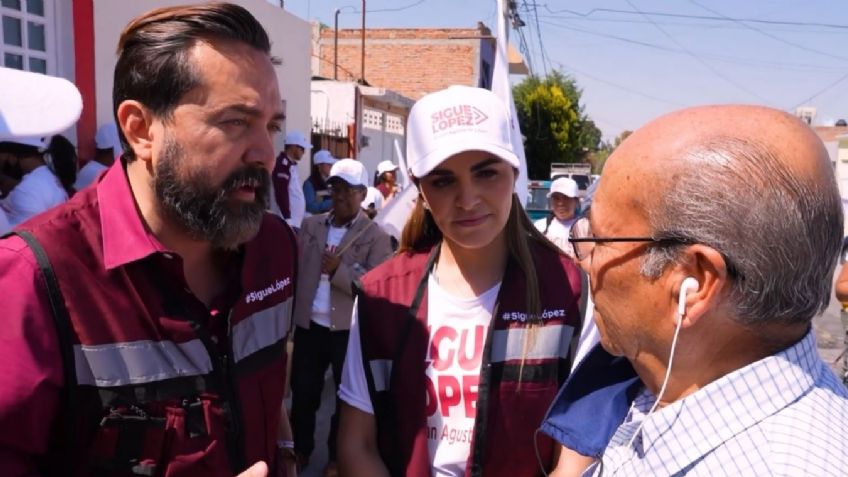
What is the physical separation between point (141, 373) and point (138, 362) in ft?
0.08

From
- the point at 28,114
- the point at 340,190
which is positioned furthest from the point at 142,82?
the point at 340,190

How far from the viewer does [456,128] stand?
5.87 feet

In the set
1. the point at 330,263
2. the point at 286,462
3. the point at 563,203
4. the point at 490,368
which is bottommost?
the point at 563,203

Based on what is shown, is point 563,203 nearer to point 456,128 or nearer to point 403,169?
point 403,169

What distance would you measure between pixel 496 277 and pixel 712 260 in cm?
93

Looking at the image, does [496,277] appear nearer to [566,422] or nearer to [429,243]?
[429,243]

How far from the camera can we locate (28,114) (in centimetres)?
191

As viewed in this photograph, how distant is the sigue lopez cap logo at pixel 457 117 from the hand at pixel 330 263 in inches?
97.9

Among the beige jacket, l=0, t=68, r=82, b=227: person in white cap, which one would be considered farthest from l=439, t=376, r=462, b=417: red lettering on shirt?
the beige jacket

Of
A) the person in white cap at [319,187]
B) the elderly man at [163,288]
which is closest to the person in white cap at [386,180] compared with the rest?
the person in white cap at [319,187]

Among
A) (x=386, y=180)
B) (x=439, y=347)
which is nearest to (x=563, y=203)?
(x=386, y=180)

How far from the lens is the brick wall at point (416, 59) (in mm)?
25562

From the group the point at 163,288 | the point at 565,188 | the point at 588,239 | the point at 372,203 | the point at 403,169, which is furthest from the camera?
the point at 372,203

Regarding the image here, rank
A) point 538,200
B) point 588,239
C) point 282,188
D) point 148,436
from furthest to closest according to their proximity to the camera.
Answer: point 538,200
point 282,188
point 148,436
point 588,239
